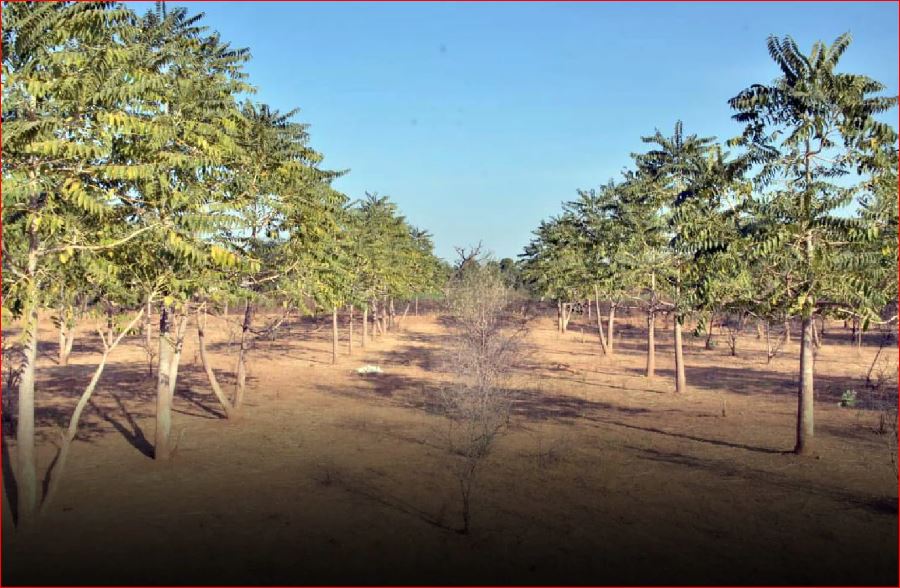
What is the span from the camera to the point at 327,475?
1417cm

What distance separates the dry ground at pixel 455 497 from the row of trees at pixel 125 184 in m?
2.00

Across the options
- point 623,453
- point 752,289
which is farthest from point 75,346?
point 752,289

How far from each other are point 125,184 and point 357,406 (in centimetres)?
1350

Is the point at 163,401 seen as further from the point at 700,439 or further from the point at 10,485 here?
the point at 700,439

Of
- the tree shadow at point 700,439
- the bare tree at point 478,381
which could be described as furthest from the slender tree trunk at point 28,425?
the tree shadow at point 700,439

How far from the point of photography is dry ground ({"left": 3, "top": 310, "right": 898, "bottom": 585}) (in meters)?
9.52

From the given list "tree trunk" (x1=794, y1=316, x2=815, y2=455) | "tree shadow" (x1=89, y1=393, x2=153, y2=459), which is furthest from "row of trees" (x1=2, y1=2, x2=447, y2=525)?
"tree trunk" (x1=794, y1=316, x2=815, y2=455)

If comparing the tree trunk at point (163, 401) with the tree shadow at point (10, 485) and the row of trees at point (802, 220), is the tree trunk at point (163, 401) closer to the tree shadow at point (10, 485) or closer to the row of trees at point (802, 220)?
the tree shadow at point (10, 485)

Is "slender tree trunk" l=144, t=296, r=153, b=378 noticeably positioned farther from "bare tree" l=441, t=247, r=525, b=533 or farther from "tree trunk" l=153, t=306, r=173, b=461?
"bare tree" l=441, t=247, r=525, b=533

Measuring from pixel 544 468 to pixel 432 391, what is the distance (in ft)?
42.8

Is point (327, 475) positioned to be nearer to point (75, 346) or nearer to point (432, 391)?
point (432, 391)

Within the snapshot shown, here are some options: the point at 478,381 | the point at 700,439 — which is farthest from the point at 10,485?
the point at 700,439

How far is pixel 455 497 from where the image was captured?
12.9 metres

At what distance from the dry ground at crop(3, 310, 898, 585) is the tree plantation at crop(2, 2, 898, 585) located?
0.08 m
